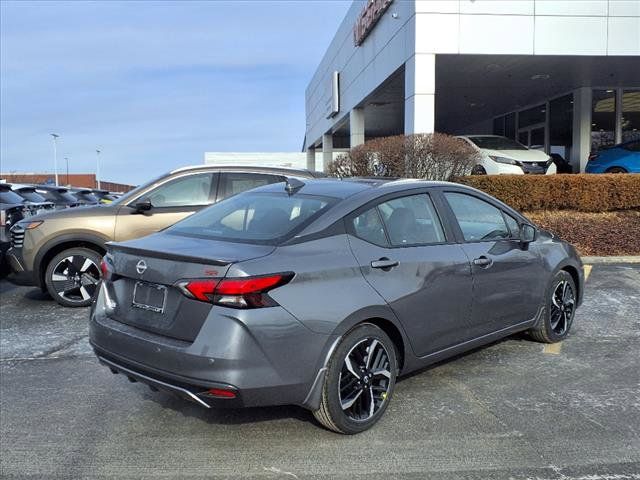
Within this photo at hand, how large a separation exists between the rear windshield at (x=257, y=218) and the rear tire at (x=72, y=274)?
3.15 m

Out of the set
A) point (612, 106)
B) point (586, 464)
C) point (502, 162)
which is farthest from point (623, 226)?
point (612, 106)

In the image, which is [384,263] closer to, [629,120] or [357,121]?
[629,120]

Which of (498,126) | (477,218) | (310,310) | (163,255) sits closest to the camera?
(310,310)

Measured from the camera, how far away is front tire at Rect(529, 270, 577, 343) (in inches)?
211

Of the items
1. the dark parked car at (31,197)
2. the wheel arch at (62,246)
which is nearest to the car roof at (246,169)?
the wheel arch at (62,246)

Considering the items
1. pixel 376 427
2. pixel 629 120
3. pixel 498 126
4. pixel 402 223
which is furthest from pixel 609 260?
pixel 498 126

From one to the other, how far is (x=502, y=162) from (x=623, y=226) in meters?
3.77

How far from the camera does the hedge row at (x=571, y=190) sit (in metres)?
10.8

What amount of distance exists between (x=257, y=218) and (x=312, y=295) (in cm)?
93

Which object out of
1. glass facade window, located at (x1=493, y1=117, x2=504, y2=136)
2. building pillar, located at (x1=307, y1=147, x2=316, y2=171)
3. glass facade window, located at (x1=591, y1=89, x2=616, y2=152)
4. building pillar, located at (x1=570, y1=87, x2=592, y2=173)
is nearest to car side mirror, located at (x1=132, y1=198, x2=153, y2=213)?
building pillar, located at (x1=570, y1=87, x2=592, y2=173)

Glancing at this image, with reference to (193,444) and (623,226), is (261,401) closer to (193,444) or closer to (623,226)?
(193,444)

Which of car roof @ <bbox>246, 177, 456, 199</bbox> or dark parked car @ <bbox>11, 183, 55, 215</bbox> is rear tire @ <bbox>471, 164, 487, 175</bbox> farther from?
car roof @ <bbox>246, 177, 456, 199</bbox>

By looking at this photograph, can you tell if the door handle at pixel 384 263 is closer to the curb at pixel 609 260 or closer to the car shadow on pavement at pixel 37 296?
the car shadow on pavement at pixel 37 296

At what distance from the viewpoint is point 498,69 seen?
1711 centimetres
